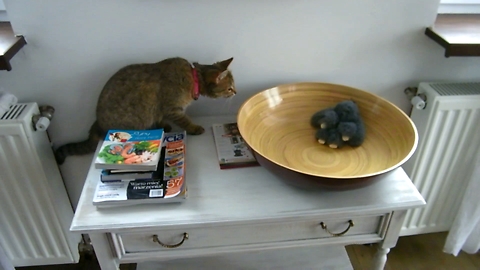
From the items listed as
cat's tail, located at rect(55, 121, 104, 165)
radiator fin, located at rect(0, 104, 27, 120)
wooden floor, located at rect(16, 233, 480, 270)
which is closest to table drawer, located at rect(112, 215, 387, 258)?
cat's tail, located at rect(55, 121, 104, 165)

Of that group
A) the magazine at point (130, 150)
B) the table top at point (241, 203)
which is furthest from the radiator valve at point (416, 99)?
the magazine at point (130, 150)

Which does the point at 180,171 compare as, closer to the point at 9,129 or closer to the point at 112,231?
the point at 112,231

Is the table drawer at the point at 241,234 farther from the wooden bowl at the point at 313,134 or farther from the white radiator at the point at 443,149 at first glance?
the white radiator at the point at 443,149

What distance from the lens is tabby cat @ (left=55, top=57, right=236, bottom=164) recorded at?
0.94 metres

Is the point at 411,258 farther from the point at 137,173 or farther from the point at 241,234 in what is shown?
the point at 137,173

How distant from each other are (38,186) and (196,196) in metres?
0.54

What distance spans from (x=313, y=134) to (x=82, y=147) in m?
0.69

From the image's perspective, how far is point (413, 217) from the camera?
1317 millimetres

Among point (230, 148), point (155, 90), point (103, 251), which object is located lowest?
point (103, 251)

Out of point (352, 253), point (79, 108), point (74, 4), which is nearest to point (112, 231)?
point (79, 108)

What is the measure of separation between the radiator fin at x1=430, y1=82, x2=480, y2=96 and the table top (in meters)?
0.35

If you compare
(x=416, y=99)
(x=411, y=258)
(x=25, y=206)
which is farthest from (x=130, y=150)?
(x=411, y=258)

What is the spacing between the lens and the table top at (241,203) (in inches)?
30.5

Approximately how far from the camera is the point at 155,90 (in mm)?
953
